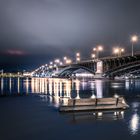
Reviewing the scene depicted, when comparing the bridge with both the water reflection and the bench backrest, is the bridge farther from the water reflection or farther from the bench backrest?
the water reflection

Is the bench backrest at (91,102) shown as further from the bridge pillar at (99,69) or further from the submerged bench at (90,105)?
the bridge pillar at (99,69)

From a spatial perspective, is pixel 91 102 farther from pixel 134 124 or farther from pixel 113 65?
pixel 113 65

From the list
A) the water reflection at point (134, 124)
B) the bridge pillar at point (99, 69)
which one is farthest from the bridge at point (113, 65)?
the water reflection at point (134, 124)

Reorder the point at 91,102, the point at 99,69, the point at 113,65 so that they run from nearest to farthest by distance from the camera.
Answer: the point at 91,102 < the point at 113,65 < the point at 99,69

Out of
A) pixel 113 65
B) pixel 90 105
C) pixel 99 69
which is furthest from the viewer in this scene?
pixel 99 69

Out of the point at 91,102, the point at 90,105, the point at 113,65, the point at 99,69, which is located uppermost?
the point at 113,65

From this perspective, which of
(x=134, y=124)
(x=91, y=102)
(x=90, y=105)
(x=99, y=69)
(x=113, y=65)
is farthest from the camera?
(x=99, y=69)

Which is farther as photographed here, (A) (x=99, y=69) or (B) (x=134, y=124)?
(A) (x=99, y=69)

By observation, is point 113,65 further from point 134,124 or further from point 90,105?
point 134,124

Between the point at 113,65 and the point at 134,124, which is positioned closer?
the point at 134,124

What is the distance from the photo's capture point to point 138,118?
25.9 m

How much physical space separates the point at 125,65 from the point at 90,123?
8662cm

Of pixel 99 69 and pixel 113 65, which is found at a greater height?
pixel 113 65

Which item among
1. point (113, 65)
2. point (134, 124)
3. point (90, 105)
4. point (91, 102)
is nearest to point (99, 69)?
point (113, 65)
